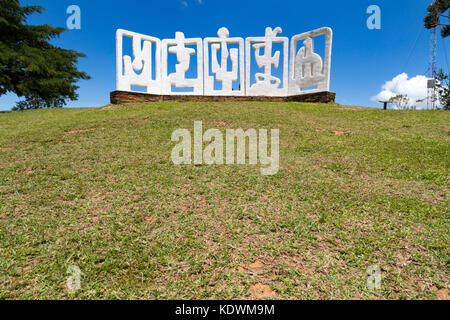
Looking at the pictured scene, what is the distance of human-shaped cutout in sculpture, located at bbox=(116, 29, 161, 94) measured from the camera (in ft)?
47.9

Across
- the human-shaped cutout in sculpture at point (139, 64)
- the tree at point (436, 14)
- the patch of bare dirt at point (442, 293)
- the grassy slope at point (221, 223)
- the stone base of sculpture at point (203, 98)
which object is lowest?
the patch of bare dirt at point (442, 293)

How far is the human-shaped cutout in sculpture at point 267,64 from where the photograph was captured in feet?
51.3

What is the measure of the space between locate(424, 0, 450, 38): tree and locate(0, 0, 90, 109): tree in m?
38.5

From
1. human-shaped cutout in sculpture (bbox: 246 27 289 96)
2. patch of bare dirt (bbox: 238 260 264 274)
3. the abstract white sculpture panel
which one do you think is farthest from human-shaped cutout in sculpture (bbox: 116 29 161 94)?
patch of bare dirt (bbox: 238 260 264 274)

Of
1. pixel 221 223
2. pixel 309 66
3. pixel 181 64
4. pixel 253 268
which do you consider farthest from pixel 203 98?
pixel 253 268

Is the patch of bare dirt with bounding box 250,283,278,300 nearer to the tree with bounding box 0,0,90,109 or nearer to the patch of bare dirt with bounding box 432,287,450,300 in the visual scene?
the patch of bare dirt with bounding box 432,287,450,300

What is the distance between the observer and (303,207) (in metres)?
3.79

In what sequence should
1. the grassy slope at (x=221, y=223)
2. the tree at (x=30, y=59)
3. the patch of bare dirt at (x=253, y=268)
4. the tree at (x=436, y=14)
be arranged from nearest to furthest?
the grassy slope at (x=221, y=223) < the patch of bare dirt at (x=253, y=268) < the tree at (x=30, y=59) < the tree at (x=436, y=14)

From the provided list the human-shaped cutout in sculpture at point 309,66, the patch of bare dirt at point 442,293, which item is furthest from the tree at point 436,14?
the patch of bare dirt at point 442,293

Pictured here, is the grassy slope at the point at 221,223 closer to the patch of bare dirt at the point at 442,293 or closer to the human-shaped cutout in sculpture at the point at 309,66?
the patch of bare dirt at the point at 442,293

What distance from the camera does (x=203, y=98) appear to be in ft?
53.3

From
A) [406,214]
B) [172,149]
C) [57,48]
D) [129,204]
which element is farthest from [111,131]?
[57,48]

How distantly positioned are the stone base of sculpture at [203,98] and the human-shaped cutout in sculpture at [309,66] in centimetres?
37

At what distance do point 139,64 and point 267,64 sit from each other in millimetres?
8331
